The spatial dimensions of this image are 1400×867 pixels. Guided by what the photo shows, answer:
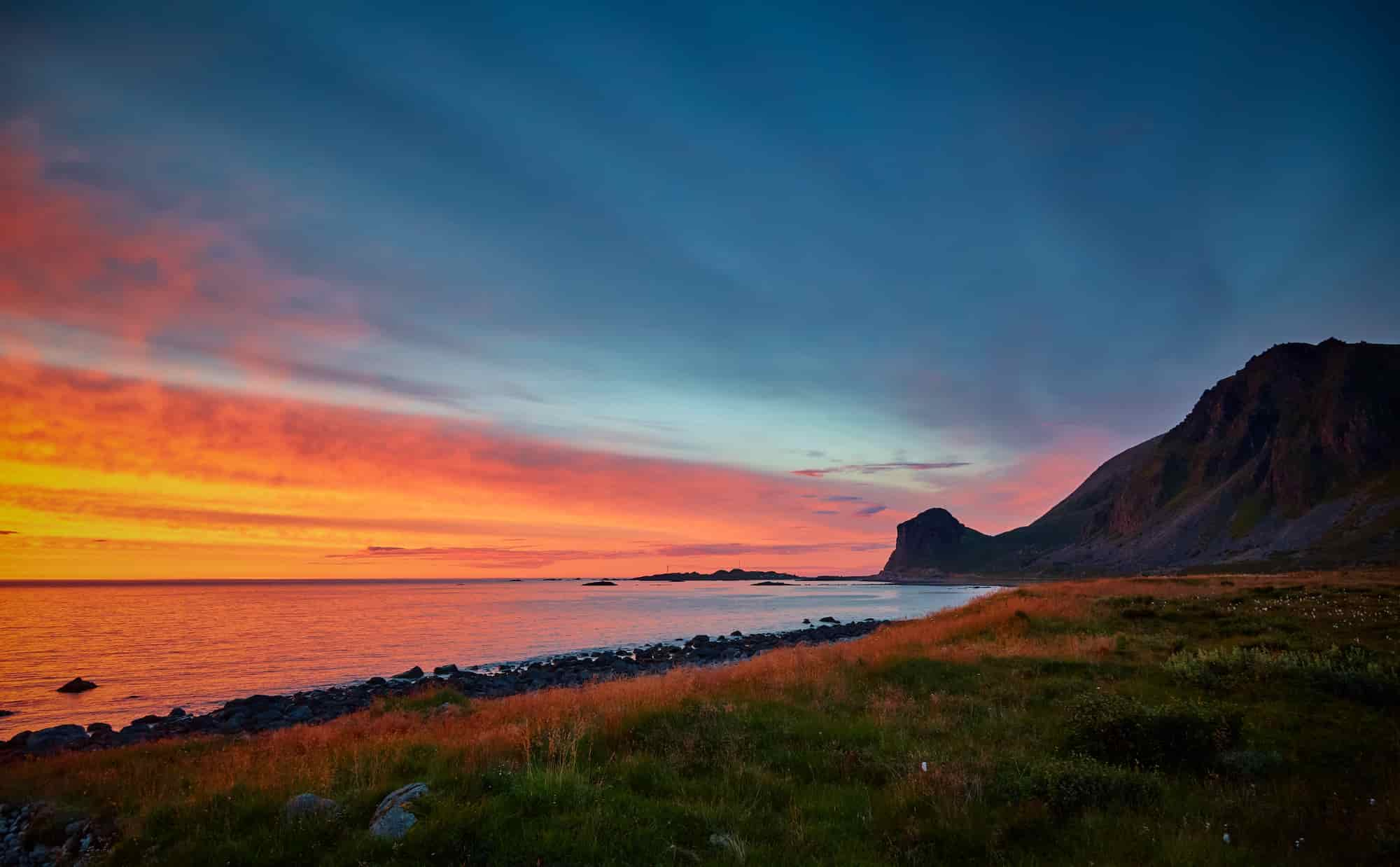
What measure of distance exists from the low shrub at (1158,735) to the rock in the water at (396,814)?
10.3 m

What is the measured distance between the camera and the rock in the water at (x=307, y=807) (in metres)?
9.08

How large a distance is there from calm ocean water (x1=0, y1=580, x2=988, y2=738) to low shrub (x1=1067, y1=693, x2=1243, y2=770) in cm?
3333

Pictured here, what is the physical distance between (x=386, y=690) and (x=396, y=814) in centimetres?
2718

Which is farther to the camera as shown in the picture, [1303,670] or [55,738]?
[55,738]

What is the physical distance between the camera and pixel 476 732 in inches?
589

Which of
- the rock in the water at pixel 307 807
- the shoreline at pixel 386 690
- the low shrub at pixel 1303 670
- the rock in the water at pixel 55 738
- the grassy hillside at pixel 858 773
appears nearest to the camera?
the grassy hillside at pixel 858 773

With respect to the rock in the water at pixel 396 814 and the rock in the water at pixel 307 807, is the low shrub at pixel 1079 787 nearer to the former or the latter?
the rock in the water at pixel 396 814

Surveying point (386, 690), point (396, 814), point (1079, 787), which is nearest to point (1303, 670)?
point (1079, 787)

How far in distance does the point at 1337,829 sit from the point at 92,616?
10435 centimetres

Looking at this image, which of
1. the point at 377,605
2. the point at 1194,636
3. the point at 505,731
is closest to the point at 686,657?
the point at 1194,636

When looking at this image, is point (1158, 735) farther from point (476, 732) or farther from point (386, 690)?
point (386, 690)

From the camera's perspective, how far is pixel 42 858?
11289mm

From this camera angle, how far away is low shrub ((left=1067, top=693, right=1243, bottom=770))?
10602 millimetres

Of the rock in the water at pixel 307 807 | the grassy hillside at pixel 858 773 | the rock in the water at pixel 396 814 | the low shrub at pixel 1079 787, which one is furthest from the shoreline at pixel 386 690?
the low shrub at pixel 1079 787
